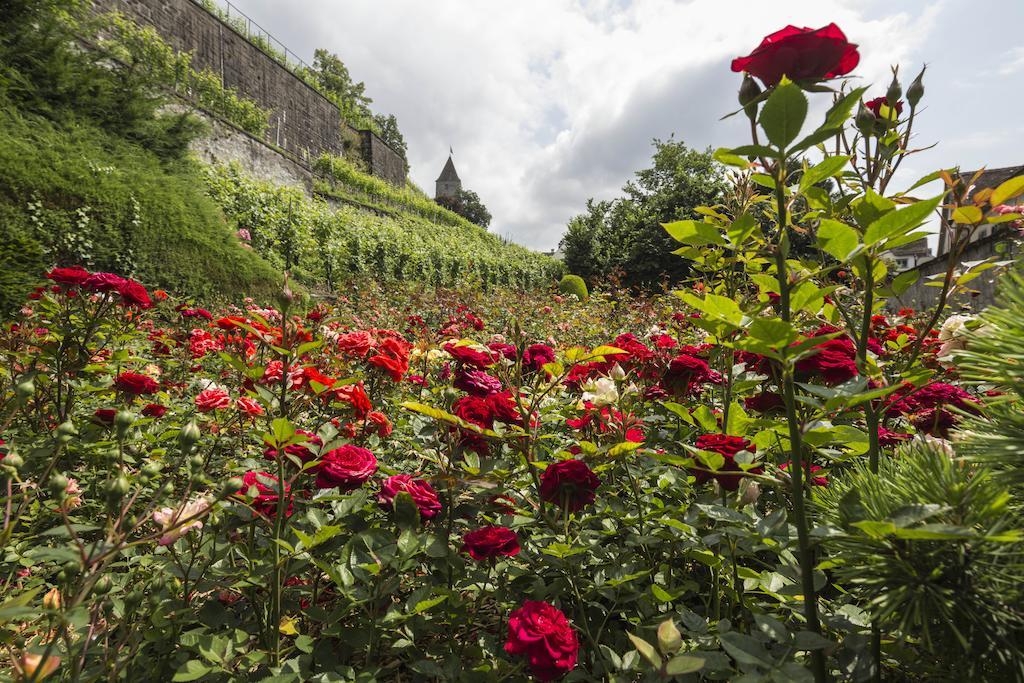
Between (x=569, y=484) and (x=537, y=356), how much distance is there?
48 centimetres

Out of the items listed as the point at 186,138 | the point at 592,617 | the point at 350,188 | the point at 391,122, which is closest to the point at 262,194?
the point at 186,138

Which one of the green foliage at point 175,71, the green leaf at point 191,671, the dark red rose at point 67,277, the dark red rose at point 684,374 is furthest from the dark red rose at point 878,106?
the green foliage at point 175,71

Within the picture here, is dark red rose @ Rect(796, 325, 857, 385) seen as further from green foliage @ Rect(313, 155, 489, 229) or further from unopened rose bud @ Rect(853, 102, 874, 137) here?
green foliage @ Rect(313, 155, 489, 229)

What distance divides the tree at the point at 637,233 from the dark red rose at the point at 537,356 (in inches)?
597

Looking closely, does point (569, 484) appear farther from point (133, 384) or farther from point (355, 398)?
point (133, 384)

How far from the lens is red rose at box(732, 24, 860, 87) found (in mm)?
621

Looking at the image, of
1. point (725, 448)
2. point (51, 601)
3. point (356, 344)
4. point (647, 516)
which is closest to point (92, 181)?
point (356, 344)

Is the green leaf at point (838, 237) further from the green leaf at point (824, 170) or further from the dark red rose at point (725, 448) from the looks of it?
the dark red rose at point (725, 448)

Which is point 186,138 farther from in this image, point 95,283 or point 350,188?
point 350,188

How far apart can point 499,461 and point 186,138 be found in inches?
435

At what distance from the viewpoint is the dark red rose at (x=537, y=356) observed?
55.0 inches

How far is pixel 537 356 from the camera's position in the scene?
55.1 inches

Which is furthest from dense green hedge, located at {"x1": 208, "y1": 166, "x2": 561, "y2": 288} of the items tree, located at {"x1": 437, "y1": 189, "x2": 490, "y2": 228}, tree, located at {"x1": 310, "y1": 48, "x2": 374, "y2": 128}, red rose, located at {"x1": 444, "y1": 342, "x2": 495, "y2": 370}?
tree, located at {"x1": 437, "y1": 189, "x2": 490, "y2": 228}

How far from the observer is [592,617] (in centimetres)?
118
